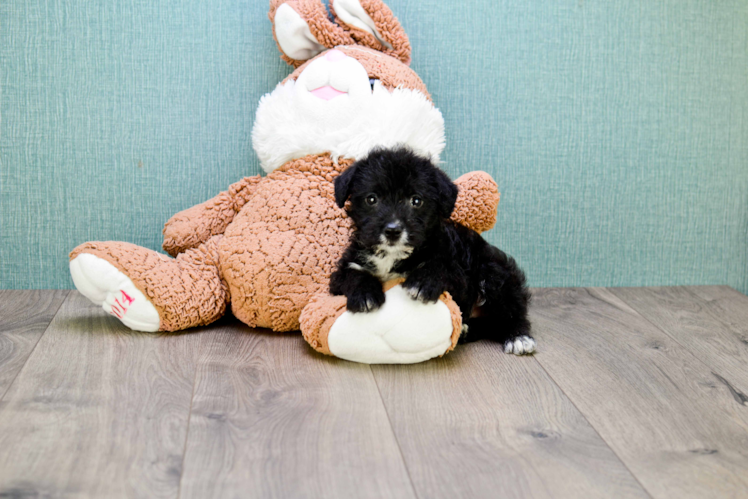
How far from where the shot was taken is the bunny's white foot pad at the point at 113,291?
200cm

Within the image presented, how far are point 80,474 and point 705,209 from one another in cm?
251

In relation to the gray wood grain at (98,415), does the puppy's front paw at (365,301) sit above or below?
above

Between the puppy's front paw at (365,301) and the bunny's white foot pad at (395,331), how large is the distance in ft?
0.08

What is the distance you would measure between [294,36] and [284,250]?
0.74 meters

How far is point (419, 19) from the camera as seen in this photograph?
252 centimetres

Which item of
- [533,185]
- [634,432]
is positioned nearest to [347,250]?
[634,432]

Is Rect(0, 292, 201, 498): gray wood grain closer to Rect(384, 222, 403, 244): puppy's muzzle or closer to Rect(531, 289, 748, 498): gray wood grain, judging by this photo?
Rect(384, 222, 403, 244): puppy's muzzle

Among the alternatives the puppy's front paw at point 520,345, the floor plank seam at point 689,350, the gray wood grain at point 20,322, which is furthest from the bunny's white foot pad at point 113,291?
the floor plank seam at point 689,350

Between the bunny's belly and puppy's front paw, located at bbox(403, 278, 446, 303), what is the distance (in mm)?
347

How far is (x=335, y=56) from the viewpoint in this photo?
218 cm

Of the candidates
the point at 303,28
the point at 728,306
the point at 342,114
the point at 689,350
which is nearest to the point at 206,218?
the point at 342,114

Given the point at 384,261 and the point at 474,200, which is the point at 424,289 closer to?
the point at 384,261

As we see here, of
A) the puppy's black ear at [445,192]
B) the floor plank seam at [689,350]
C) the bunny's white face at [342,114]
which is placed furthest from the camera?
the bunny's white face at [342,114]

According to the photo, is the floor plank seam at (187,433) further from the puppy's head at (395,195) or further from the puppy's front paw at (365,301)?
the puppy's head at (395,195)
